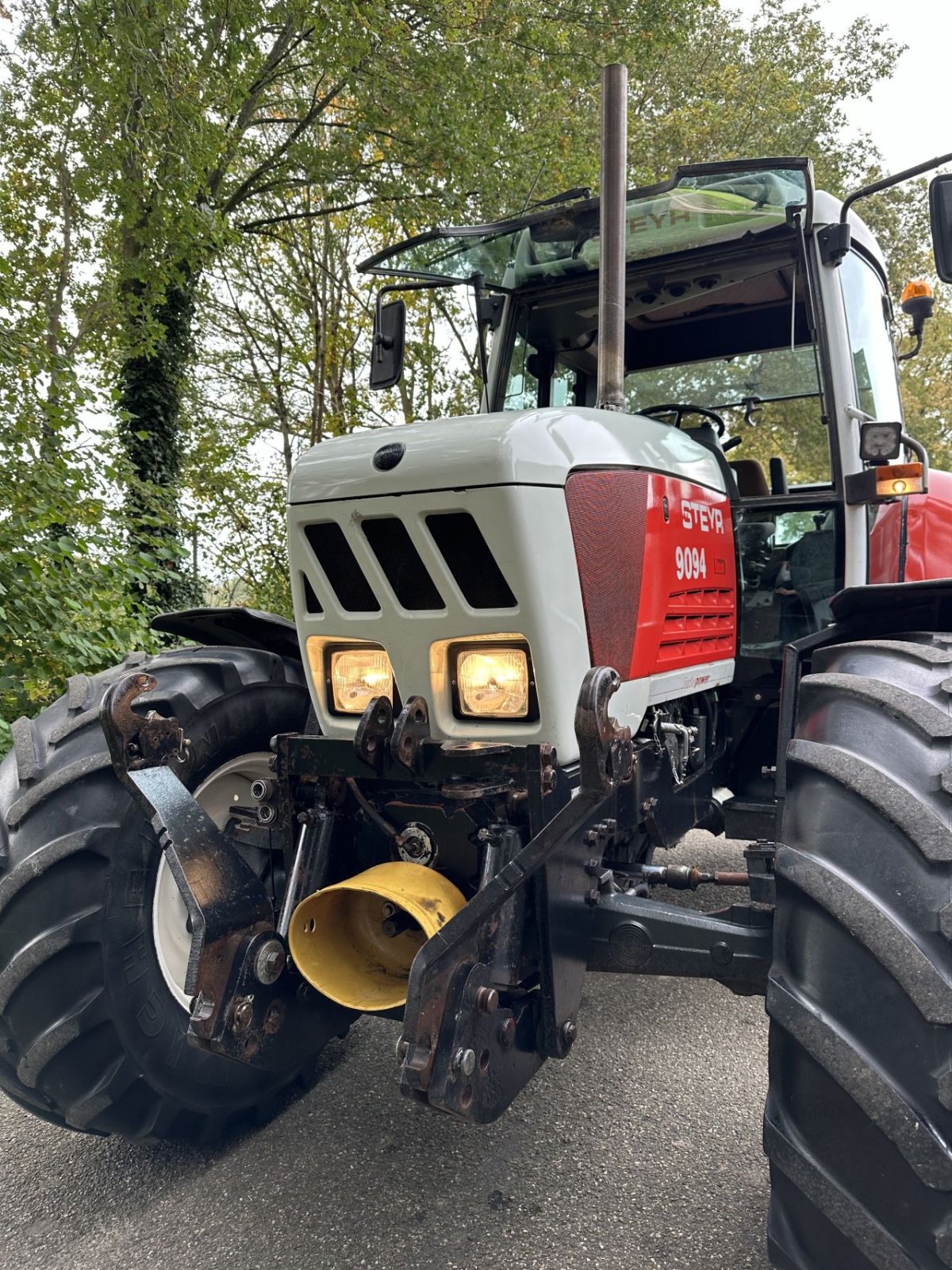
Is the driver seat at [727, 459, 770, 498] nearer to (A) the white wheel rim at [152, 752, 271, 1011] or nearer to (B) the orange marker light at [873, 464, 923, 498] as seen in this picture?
(B) the orange marker light at [873, 464, 923, 498]

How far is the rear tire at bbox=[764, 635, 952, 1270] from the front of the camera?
133 cm

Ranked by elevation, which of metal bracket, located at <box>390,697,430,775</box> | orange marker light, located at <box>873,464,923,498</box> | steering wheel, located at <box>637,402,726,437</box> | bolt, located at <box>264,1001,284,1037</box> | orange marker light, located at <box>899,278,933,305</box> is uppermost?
orange marker light, located at <box>899,278,933,305</box>

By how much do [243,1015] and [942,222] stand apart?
2615mm

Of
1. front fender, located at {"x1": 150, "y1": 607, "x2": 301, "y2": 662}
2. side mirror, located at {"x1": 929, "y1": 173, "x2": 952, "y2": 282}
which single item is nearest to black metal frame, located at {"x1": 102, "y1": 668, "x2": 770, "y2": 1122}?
front fender, located at {"x1": 150, "y1": 607, "x2": 301, "y2": 662}

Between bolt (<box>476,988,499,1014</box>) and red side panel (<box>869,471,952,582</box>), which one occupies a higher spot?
red side panel (<box>869,471,952,582</box>)

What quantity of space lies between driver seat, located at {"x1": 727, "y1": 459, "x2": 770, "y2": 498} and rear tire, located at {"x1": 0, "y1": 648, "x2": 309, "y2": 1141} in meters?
2.17

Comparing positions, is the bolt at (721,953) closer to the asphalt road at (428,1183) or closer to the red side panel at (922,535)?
the asphalt road at (428,1183)

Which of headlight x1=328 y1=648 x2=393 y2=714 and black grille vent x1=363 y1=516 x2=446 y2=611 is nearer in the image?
black grille vent x1=363 y1=516 x2=446 y2=611

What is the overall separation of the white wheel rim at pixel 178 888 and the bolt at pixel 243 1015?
0.77 ft

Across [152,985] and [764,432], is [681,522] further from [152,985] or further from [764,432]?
[152,985]

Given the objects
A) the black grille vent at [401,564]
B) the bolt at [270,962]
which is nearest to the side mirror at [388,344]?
the black grille vent at [401,564]

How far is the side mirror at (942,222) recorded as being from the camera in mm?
2365

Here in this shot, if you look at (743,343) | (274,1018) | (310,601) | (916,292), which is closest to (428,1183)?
(274,1018)

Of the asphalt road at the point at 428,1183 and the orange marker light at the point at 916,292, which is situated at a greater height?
the orange marker light at the point at 916,292
